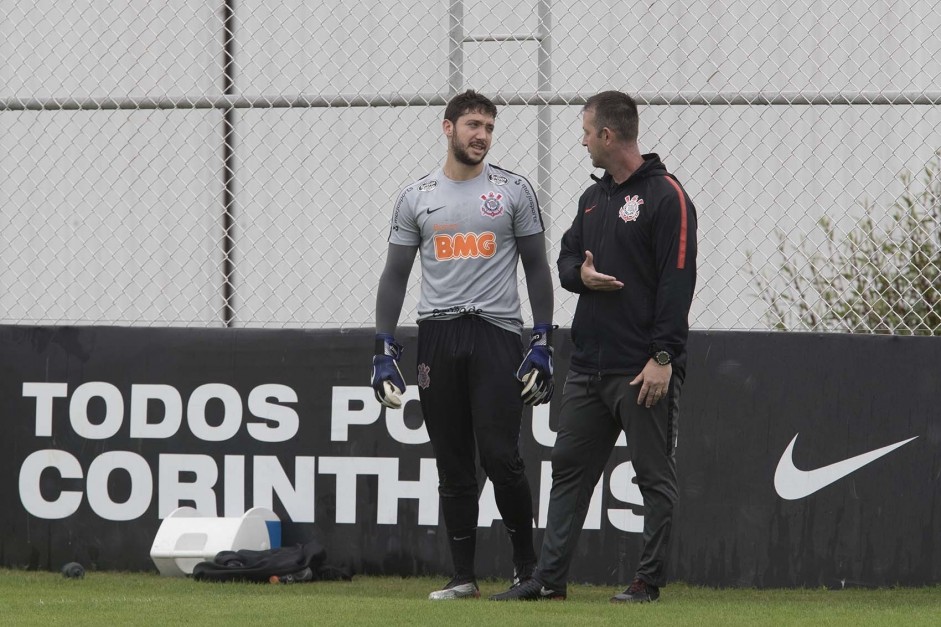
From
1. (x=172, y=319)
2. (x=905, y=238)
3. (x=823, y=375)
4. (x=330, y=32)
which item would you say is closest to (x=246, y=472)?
(x=172, y=319)

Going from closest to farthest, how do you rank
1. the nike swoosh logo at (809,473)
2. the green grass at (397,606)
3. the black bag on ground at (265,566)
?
the green grass at (397,606), the black bag on ground at (265,566), the nike swoosh logo at (809,473)

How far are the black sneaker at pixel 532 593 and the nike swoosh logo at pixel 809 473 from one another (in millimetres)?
1369

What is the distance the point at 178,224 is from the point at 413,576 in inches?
84.2

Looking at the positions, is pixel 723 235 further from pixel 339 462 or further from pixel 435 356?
pixel 339 462

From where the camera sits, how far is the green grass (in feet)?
14.4

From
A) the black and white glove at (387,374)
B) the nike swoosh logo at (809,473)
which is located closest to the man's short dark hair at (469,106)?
the black and white glove at (387,374)

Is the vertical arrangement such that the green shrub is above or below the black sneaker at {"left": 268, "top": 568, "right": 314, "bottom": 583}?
above

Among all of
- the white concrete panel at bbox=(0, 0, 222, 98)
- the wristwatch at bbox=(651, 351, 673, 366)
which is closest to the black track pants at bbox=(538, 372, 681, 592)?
the wristwatch at bbox=(651, 351, 673, 366)

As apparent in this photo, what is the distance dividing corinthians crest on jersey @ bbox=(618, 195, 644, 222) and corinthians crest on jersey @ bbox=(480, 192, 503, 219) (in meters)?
0.51

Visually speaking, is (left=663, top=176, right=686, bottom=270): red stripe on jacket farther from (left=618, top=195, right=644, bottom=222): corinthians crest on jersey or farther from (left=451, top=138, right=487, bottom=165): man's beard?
(left=451, top=138, right=487, bottom=165): man's beard

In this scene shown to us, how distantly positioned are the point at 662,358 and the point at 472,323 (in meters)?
0.81

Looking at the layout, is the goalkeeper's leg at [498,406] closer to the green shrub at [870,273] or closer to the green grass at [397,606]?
the green grass at [397,606]

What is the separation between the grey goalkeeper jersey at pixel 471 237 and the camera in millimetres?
5059

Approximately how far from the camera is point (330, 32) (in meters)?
6.31
